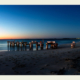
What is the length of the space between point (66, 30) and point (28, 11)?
3157mm

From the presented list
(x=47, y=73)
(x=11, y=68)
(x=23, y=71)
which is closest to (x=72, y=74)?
(x=47, y=73)

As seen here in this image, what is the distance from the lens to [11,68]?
295cm

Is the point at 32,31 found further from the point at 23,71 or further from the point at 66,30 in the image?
the point at 23,71

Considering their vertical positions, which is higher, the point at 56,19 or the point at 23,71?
the point at 56,19

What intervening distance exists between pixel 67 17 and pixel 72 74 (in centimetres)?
370

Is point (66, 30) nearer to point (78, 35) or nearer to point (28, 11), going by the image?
point (78, 35)

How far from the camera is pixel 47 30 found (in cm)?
564

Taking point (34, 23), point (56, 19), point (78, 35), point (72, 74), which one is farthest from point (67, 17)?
point (72, 74)

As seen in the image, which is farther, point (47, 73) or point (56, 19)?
point (56, 19)

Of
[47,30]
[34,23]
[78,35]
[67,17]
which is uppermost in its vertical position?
[67,17]
